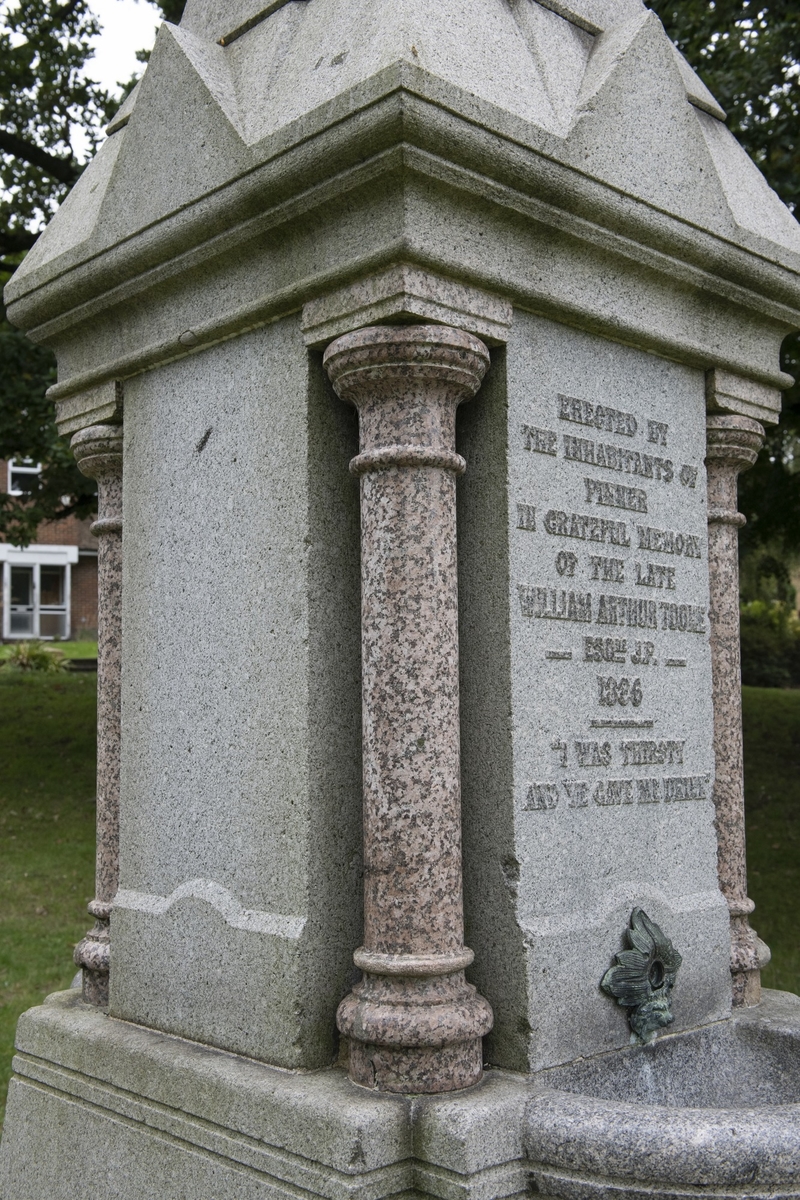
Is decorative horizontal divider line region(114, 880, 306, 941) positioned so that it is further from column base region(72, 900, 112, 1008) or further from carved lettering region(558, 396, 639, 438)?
carved lettering region(558, 396, 639, 438)

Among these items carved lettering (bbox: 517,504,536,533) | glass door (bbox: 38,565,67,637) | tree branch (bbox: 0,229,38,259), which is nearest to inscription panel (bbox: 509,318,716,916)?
carved lettering (bbox: 517,504,536,533)

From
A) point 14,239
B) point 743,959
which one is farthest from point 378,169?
point 14,239

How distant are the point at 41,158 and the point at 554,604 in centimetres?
1091

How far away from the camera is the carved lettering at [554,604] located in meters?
3.10

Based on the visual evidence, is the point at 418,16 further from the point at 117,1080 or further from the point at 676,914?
the point at 117,1080

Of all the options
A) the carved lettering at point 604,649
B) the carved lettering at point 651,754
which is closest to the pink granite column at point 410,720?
the carved lettering at point 604,649

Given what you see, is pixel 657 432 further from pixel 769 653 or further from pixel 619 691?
pixel 769 653

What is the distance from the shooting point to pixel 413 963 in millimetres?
2789

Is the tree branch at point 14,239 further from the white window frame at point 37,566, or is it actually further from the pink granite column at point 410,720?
the white window frame at point 37,566

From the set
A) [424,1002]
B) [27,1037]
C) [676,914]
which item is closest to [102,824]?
[27,1037]

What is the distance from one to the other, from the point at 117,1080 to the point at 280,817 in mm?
923

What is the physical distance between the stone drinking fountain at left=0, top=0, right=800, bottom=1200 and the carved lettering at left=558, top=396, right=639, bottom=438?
3 cm

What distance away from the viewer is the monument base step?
252cm

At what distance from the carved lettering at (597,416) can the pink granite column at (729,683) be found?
494 mm
